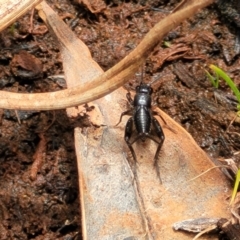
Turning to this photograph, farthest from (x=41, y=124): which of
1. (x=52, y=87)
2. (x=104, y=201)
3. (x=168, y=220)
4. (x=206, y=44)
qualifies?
(x=206, y=44)

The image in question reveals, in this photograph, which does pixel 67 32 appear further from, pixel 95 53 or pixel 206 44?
pixel 206 44

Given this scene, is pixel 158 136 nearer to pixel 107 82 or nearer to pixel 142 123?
pixel 142 123

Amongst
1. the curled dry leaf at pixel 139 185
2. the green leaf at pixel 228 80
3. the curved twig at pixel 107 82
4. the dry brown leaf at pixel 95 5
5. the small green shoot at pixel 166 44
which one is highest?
the dry brown leaf at pixel 95 5

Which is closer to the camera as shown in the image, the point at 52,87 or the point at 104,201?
the point at 104,201

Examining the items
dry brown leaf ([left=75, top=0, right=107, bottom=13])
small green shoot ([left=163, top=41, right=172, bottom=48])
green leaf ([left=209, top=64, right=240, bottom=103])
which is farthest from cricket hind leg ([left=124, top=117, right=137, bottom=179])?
dry brown leaf ([left=75, top=0, right=107, bottom=13])

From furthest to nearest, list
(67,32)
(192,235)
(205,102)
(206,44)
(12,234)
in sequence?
(206,44) → (205,102) → (67,32) → (12,234) → (192,235)

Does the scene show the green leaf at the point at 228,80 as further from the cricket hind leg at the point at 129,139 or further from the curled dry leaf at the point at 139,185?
the cricket hind leg at the point at 129,139

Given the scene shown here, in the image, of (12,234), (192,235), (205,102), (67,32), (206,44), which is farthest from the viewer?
(206,44)

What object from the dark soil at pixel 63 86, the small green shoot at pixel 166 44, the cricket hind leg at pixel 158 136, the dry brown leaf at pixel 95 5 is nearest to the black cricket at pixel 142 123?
the cricket hind leg at pixel 158 136
